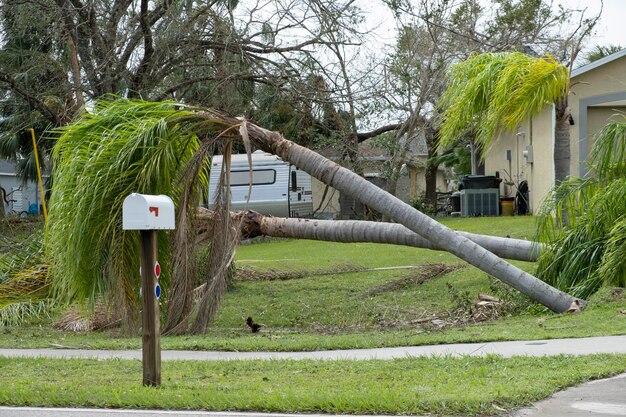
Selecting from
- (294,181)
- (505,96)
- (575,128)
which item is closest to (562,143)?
(505,96)

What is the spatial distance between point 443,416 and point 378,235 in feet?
28.3

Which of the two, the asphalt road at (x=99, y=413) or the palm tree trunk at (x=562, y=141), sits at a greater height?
the palm tree trunk at (x=562, y=141)

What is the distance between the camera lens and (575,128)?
23.9m

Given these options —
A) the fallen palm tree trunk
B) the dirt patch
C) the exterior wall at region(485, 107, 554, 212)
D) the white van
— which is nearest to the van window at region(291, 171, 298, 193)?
the white van

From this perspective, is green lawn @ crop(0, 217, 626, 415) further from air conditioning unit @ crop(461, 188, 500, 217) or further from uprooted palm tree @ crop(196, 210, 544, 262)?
air conditioning unit @ crop(461, 188, 500, 217)

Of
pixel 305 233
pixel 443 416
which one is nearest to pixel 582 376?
pixel 443 416

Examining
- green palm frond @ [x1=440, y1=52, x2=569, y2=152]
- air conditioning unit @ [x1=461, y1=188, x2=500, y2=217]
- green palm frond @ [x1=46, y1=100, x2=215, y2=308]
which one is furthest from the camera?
air conditioning unit @ [x1=461, y1=188, x2=500, y2=217]

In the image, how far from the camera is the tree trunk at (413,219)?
12625mm

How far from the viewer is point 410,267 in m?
18.5

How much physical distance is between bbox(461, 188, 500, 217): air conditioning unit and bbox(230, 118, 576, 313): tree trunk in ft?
57.9

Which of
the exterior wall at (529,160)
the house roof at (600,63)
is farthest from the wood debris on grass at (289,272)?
the house roof at (600,63)

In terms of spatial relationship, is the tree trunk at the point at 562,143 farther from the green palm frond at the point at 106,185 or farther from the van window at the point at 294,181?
the van window at the point at 294,181

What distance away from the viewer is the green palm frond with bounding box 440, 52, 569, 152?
1425cm

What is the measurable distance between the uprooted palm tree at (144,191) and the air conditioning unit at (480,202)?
1772cm
